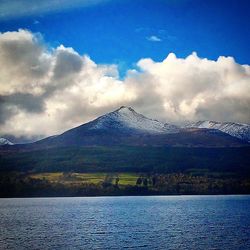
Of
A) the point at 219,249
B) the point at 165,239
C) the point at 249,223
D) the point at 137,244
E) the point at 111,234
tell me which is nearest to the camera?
the point at 219,249

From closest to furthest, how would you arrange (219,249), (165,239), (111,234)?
(219,249) → (165,239) → (111,234)

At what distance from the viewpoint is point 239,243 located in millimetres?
72250

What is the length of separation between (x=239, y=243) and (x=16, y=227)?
5173 centimetres

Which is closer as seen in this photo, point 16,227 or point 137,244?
point 137,244

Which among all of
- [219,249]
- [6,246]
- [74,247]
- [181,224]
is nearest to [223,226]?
[181,224]

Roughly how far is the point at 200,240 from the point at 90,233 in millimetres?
23648

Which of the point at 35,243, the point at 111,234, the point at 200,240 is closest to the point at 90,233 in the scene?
the point at 111,234

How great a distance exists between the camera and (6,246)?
6881cm

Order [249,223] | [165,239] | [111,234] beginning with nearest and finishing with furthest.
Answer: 1. [165,239]
2. [111,234]
3. [249,223]

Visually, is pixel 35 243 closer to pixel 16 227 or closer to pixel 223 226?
pixel 16 227

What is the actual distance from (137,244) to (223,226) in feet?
113

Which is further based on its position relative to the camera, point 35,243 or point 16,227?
point 16,227

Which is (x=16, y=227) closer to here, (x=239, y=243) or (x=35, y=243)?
(x=35, y=243)

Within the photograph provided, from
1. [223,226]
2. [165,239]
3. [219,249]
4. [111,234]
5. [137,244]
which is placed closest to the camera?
[219,249]
